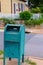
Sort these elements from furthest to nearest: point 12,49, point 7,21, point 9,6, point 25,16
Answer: point 9,6 < point 25,16 < point 7,21 < point 12,49

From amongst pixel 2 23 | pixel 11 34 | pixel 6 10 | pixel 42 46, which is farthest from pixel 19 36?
pixel 6 10

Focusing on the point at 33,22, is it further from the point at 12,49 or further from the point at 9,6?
the point at 12,49

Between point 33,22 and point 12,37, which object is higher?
point 12,37

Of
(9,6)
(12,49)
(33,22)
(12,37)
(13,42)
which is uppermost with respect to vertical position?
(9,6)

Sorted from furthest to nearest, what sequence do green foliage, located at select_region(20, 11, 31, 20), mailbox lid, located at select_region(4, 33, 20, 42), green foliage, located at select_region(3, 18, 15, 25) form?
green foliage, located at select_region(20, 11, 31, 20)
green foliage, located at select_region(3, 18, 15, 25)
mailbox lid, located at select_region(4, 33, 20, 42)

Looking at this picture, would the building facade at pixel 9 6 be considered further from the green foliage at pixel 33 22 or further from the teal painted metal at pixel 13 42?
the teal painted metal at pixel 13 42

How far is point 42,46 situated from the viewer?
10641mm

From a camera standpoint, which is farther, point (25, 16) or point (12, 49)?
point (25, 16)

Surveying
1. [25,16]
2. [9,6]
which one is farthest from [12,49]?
[9,6]

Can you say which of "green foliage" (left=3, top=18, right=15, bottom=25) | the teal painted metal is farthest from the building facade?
the teal painted metal

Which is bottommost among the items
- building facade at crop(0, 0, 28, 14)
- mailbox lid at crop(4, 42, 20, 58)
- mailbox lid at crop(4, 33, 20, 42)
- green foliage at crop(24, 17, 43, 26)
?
green foliage at crop(24, 17, 43, 26)

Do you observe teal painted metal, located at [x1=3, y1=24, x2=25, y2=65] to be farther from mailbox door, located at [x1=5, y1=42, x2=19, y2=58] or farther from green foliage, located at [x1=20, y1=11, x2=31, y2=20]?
green foliage, located at [x1=20, y1=11, x2=31, y2=20]

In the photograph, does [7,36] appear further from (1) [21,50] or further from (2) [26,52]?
(2) [26,52]

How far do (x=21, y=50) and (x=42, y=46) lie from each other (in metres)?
4.42
